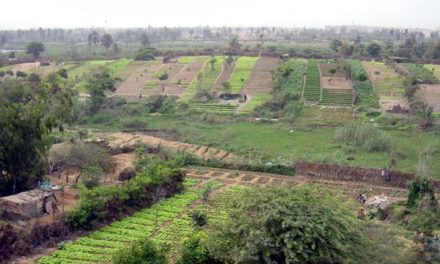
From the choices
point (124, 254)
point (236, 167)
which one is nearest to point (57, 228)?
point (124, 254)

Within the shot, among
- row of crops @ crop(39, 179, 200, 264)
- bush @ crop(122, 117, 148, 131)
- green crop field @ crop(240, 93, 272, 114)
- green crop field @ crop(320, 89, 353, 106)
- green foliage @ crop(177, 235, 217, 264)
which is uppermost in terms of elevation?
green crop field @ crop(320, 89, 353, 106)

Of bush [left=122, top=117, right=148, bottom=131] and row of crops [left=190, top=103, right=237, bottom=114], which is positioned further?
row of crops [left=190, top=103, right=237, bottom=114]

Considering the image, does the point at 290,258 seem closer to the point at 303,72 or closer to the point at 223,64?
the point at 303,72

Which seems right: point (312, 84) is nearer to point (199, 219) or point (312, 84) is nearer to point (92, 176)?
point (92, 176)

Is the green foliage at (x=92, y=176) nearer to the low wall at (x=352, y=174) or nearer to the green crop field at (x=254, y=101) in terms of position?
the low wall at (x=352, y=174)

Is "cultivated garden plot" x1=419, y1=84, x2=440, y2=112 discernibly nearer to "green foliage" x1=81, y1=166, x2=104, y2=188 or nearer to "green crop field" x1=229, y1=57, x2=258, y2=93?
"green crop field" x1=229, y1=57, x2=258, y2=93

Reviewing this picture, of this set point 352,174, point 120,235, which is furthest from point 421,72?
point 120,235

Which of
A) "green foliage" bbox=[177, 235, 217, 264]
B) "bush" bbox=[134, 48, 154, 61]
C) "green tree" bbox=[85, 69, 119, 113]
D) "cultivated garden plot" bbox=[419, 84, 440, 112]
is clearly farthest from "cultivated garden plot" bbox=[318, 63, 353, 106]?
"green foliage" bbox=[177, 235, 217, 264]
